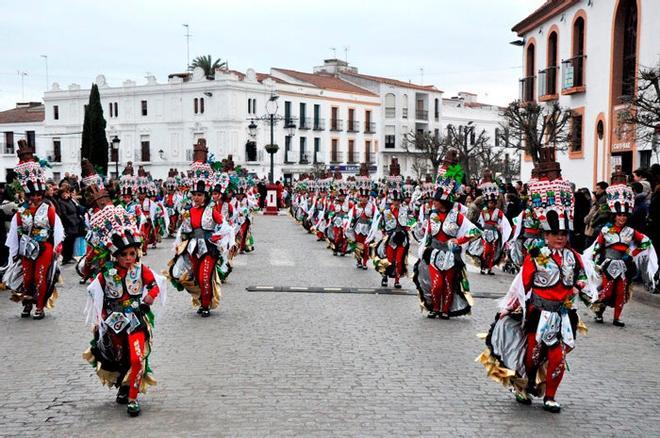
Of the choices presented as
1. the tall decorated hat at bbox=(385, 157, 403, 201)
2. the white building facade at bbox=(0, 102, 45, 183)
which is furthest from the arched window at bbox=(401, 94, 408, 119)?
the tall decorated hat at bbox=(385, 157, 403, 201)

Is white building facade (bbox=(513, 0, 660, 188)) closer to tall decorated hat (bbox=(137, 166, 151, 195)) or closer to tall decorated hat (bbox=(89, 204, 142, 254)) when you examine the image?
tall decorated hat (bbox=(137, 166, 151, 195))

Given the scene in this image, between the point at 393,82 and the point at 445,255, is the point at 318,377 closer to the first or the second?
the point at 445,255

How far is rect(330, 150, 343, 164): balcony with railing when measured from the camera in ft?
227

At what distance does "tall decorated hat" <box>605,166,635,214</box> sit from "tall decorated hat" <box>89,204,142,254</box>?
684 centimetres

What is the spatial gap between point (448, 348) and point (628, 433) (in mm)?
3237

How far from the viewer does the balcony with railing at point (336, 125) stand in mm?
68562

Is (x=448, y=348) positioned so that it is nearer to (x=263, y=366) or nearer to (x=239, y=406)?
(x=263, y=366)

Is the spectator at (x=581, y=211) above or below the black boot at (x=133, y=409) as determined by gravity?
above

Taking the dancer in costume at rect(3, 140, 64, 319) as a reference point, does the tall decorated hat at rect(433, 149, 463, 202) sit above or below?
above

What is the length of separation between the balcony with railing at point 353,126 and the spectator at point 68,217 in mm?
Answer: 52367

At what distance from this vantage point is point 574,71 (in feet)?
85.3

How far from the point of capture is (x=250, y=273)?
55.7 feet

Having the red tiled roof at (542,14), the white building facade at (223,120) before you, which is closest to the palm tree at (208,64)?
the white building facade at (223,120)

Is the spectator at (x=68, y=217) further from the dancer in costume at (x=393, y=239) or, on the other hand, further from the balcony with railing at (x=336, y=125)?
the balcony with railing at (x=336, y=125)
